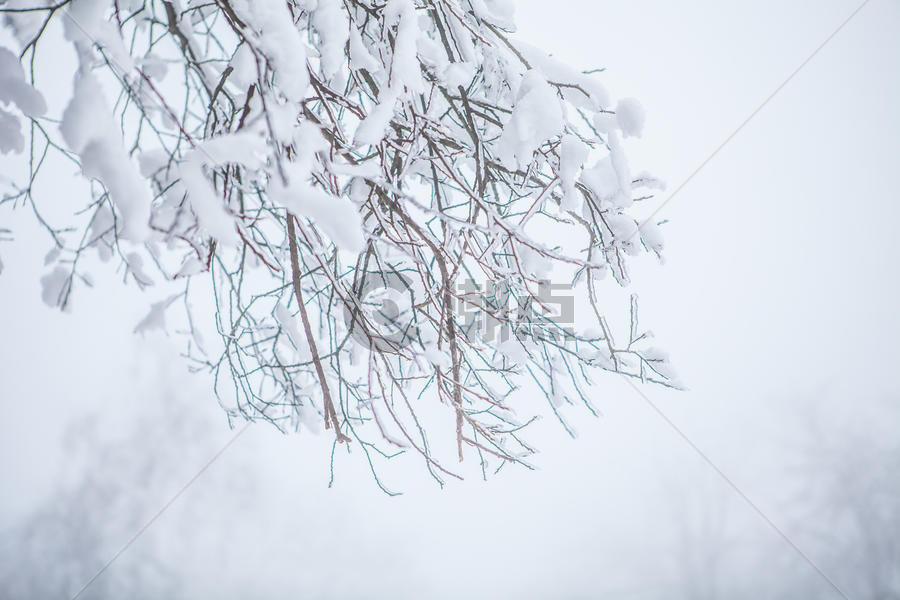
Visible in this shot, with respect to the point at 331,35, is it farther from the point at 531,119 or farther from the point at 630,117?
the point at 630,117

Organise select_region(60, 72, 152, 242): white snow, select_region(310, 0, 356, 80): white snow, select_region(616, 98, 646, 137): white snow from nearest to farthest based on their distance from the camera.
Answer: select_region(60, 72, 152, 242): white snow
select_region(310, 0, 356, 80): white snow
select_region(616, 98, 646, 137): white snow

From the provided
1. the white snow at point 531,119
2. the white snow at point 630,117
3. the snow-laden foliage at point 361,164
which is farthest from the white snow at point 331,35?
the white snow at point 630,117

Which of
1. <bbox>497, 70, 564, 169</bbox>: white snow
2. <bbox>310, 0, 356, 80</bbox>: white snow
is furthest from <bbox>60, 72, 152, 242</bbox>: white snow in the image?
<bbox>497, 70, 564, 169</bbox>: white snow

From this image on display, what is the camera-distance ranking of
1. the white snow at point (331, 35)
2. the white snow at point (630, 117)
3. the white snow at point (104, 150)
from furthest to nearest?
the white snow at point (630, 117) < the white snow at point (331, 35) < the white snow at point (104, 150)

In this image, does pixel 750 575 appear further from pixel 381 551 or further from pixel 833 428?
pixel 381 551

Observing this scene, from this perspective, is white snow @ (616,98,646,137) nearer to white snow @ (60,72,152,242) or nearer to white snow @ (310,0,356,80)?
white snow @ (310,0,356,80)

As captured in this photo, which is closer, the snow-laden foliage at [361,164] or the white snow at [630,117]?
the snow-laden foliage at [361,164]

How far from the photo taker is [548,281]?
1.18 metres

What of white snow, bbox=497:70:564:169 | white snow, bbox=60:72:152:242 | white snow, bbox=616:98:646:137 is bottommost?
white snow, bbox=60:72:152:242

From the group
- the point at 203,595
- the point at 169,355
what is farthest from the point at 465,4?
the point at 203,595

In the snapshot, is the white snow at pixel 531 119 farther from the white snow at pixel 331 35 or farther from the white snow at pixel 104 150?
the white snow at pixel 104 150

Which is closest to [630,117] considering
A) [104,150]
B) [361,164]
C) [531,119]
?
[531,119]

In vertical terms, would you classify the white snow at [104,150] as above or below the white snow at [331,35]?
below

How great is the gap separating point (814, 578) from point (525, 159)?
1025 centimetres
